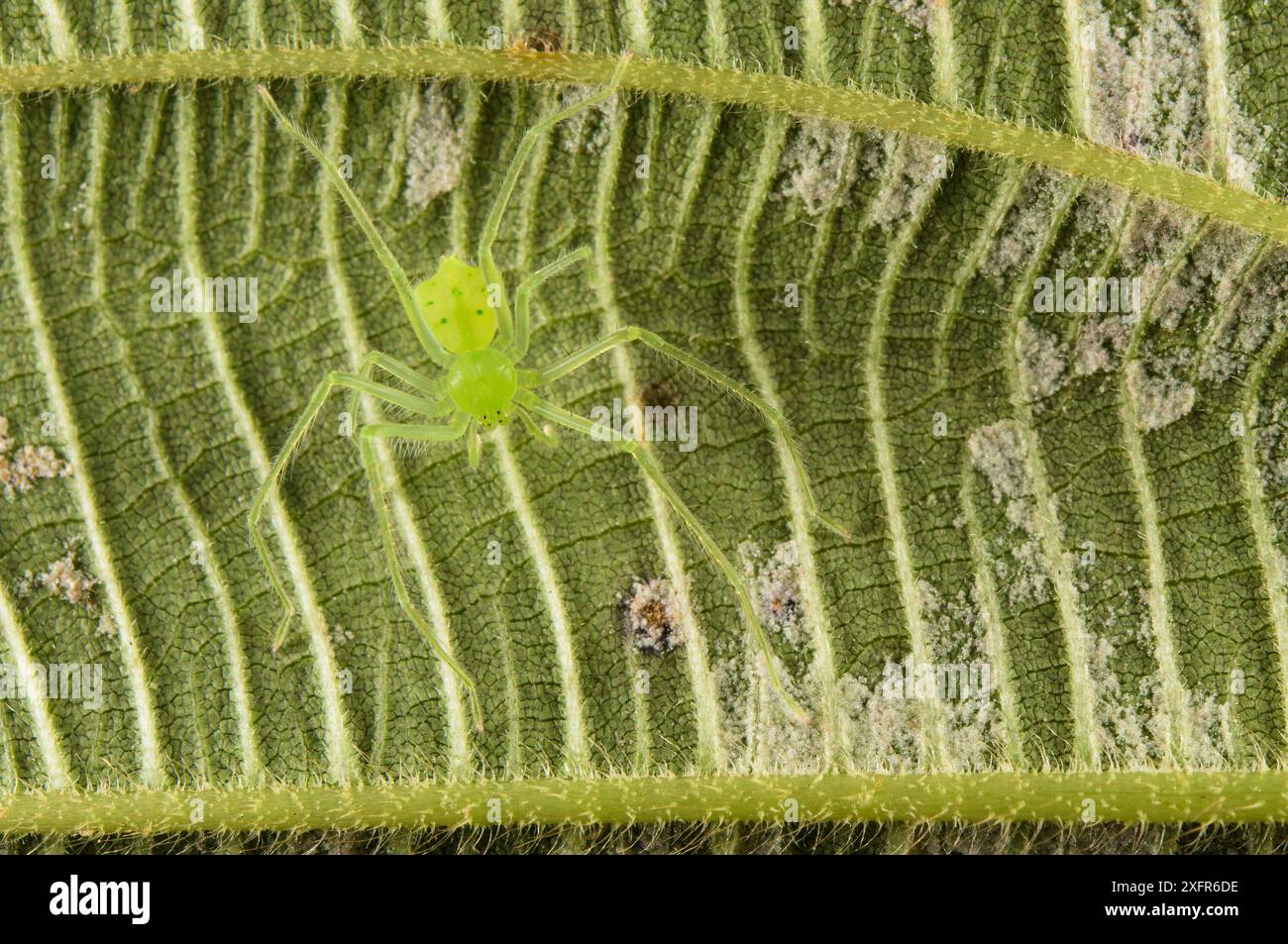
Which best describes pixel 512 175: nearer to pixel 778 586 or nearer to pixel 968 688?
pixel 778 586

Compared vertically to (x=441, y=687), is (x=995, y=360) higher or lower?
higher

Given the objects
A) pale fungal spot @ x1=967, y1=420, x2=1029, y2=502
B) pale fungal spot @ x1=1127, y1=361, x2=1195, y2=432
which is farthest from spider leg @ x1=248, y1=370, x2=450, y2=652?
pale fungal spot @ x1=1127, y1=361, x2=1195, y2=432

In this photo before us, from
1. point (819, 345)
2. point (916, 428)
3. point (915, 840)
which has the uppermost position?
point (819, 345)

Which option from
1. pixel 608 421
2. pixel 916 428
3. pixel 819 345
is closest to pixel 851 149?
pixel 819 345

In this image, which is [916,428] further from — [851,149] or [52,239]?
[52,239]

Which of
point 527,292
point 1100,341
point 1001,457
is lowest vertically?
point 1001,457

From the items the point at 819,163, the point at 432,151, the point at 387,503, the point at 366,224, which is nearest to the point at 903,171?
the point at 819,163
